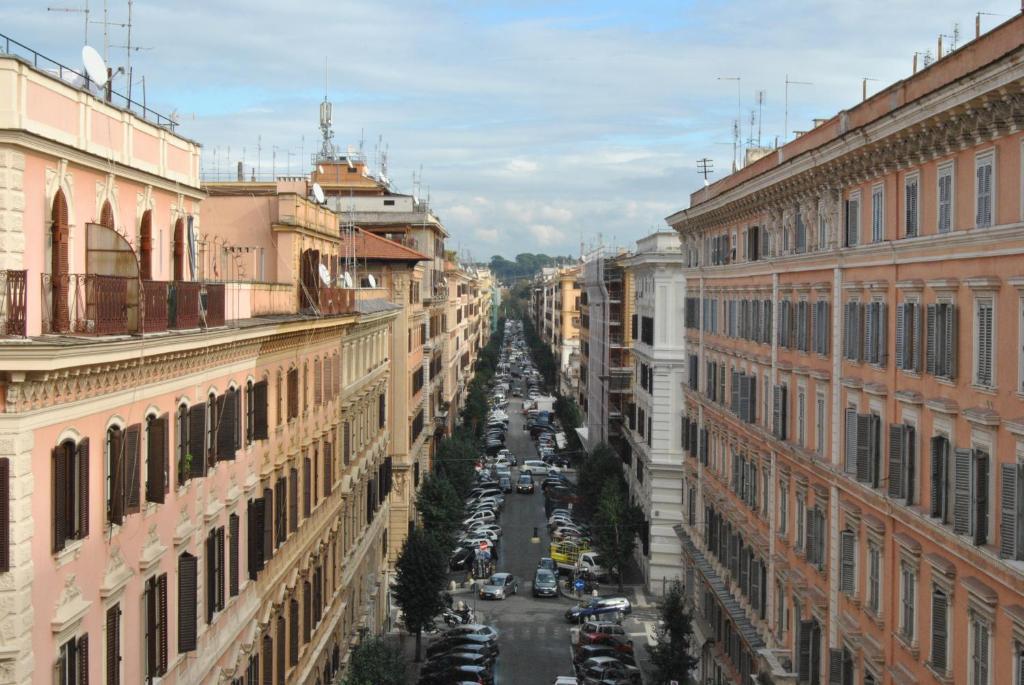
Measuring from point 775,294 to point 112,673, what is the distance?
2426 centimetres

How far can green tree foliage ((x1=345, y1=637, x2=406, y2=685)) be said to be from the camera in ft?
128

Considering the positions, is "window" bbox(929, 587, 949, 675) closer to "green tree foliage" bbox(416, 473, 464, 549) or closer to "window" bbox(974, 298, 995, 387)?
"window" bbox(974, 298, 995, 387)

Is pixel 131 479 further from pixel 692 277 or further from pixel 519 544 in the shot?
pixel 519 544

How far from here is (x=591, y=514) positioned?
7794cm

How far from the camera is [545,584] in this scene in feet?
219

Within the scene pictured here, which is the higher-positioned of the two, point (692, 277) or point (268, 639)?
point (692, 277)

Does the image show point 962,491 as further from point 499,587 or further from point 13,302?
point 499,587

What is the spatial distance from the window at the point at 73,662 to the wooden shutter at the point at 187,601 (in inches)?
189

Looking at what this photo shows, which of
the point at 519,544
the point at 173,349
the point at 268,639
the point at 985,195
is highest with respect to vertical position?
the point at 985,195

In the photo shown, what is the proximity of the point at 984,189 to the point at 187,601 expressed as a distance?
15536mm

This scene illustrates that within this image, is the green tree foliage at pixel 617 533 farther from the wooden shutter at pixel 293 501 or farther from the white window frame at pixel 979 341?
the white window frame at pixel 979 341

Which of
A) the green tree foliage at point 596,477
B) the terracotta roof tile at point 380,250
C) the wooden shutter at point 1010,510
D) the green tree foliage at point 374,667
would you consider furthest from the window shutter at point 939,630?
the green tree foliage at point 596,477

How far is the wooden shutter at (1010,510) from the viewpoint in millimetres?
20266

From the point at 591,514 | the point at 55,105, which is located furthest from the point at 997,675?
the point at 591,514
